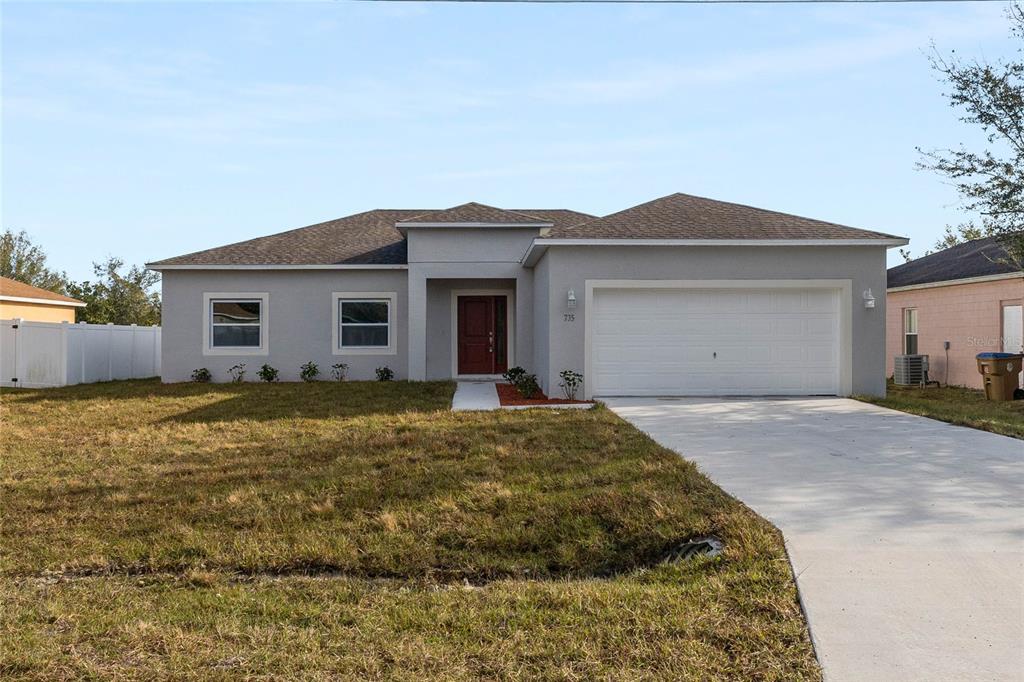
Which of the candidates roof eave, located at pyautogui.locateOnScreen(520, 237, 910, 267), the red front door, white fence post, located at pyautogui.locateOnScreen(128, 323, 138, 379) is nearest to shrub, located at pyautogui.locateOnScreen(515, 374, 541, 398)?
roof eave, located at pyautogui.locateOnScreen(520, 237, 910, 267)

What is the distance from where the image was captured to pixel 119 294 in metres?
39.5

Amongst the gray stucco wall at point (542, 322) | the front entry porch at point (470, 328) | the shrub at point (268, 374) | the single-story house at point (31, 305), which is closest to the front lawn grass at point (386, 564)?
the gray stucco wall at point (542, 322)

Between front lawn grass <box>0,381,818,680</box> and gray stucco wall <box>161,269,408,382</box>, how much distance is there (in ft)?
30.1

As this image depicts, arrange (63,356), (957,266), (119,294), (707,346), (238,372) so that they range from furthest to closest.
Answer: (119,294)
(957,266)
(63,356)
(238,372)
(707,346)

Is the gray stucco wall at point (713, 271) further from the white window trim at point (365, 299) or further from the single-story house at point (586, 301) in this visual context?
the white window trim at point (365, 299)

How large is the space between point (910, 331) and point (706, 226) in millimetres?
10299

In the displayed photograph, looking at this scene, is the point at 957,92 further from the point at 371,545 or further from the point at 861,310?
the point at 371,545

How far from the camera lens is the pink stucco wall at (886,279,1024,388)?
18.1 m

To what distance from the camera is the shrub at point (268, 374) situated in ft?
61.6

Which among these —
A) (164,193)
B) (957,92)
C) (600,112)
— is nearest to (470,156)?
(600,112)

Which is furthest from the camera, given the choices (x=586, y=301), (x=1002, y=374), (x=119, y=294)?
(x=119, y=294)

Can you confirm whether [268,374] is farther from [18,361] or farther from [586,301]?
[586,301]

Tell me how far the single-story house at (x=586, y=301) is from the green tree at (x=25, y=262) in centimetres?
2952

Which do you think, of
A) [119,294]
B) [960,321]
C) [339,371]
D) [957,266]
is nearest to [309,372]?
[339,371]
